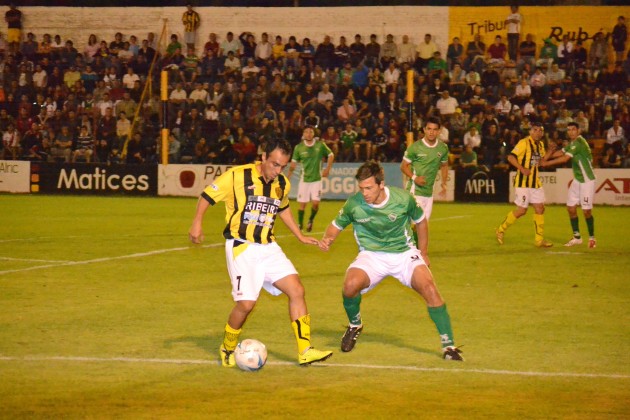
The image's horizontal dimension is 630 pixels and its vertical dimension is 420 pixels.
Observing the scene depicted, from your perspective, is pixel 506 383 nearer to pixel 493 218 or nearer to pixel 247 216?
pixel 247 216

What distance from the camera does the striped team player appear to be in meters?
8.56

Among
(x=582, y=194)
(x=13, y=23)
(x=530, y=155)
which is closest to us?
(x=530, y=155)

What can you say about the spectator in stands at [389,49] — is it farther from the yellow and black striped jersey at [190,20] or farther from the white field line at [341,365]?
the white field line at [341,365]

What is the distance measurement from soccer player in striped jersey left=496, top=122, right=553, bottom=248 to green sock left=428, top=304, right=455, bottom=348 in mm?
9716

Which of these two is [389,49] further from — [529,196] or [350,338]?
[350,338]

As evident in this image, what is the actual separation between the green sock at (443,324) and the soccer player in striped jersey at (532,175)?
972 centimetres

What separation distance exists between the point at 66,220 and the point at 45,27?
17.1 metres

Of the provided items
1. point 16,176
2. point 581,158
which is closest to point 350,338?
point 581,158

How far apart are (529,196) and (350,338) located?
10.2 m

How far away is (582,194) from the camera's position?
18.7 meters

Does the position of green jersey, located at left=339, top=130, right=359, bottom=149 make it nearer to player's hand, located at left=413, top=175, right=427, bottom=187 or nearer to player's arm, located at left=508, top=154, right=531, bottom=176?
player's arm, located at left=508, top=154, right=531, bottom=176

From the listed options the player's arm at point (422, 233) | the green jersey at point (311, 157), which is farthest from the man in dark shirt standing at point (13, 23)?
the player's arm at point (422, 233)

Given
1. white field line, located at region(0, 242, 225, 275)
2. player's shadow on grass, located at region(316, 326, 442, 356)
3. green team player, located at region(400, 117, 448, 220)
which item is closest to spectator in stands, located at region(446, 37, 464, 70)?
white field line, located at region(0, 242, 225, 275)

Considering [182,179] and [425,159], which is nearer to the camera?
[425,159]
